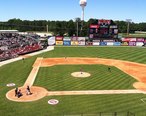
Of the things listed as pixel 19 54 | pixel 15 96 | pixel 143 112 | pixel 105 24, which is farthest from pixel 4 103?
pixel 105 24

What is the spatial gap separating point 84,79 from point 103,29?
51.4 meters

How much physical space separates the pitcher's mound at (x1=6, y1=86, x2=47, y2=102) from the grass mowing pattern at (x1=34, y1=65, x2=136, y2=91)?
150 centimetres

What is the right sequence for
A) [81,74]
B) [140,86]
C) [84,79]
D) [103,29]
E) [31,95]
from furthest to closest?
[103,29] → [81,74] → [84,79] → [140,86] → [31,95]

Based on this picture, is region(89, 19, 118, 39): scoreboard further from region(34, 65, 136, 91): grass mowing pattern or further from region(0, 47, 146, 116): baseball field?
A: region(34, 65, 136, 91): grass mowing pattern

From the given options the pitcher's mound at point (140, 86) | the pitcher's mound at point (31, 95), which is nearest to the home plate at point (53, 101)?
the pitcher's mound at point (31, 95)

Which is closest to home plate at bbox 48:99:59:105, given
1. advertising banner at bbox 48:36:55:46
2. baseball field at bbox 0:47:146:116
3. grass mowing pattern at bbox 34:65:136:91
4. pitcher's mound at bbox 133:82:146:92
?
baseball field at bbox 0:47:146:116

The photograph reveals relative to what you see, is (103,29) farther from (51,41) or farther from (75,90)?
(75,90)

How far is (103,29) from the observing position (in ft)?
277

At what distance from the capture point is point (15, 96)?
27.7 m

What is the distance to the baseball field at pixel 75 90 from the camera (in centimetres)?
2377

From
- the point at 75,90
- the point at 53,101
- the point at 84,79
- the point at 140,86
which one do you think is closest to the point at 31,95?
the point at 53,101

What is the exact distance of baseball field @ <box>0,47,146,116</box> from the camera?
23.8 metres

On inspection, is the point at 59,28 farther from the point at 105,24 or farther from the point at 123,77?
the point at 123,77

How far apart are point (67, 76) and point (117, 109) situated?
15548mm
